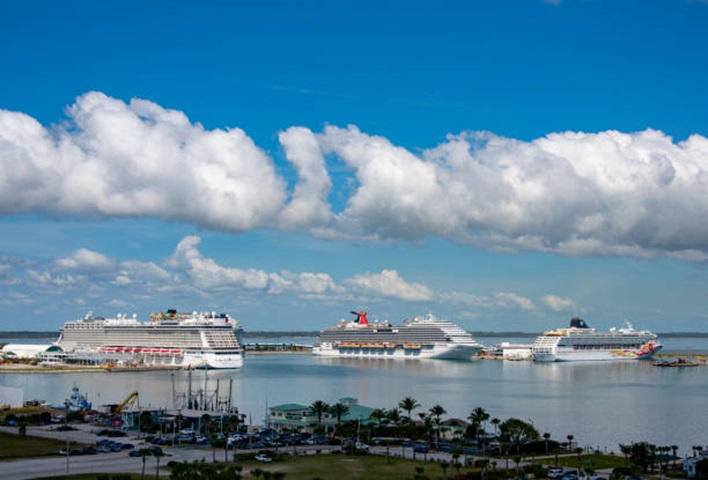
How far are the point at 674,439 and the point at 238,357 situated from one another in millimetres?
87566

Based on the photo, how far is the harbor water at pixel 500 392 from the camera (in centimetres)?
5744

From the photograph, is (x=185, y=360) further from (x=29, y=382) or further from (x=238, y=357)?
(x=29, y=382)

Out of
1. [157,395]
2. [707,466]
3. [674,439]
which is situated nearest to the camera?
[707,466]

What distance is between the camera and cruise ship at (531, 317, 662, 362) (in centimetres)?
15112

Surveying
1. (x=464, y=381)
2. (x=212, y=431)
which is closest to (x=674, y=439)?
(x=212, y=431)

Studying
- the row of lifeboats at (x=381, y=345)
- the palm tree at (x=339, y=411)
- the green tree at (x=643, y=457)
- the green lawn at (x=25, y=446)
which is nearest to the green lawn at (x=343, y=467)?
the palm tree at (x=339, y=411)

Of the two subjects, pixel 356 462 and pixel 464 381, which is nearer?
pixel 356 462

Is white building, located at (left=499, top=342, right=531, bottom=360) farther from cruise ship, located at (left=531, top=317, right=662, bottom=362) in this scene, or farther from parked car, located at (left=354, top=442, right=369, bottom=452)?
parked car, located at (left=354, top=442, right=369, bottom=452)

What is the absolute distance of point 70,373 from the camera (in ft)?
399

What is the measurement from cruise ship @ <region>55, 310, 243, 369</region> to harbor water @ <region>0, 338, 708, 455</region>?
895cm

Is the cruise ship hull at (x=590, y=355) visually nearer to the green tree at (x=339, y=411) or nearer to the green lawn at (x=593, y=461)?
the green tree at (x=339, y=411)

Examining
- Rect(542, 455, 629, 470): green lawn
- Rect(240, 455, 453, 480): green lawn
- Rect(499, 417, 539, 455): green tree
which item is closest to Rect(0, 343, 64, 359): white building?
Rect(240, 455, 453, 480): green lawn

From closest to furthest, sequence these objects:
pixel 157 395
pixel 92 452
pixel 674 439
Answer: pixel 92 452 → pixel 674 439 → pixel 157 395

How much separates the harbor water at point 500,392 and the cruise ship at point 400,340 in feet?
96.6
